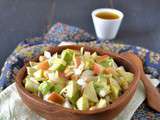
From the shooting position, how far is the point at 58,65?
60 cm

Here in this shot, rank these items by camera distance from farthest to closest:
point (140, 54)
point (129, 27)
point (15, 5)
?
point (15, 5) → point (129, 27) → point (140, 54)

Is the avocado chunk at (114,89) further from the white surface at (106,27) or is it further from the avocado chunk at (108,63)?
the white surface at (106,27)

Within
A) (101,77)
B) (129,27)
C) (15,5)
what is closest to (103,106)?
(101,77)

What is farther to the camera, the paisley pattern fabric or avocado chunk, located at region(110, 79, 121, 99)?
the paisley pattern fabric

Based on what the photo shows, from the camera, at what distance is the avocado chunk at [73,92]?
1.79ft

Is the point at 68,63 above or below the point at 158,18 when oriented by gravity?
above

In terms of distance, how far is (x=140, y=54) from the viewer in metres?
0.76

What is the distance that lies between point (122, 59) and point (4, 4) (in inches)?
22.7

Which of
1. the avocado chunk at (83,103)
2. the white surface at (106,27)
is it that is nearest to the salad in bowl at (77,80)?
the avocado chunk at (83,103)

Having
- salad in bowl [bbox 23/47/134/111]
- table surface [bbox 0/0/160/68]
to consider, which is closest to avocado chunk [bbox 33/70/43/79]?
salad in bowl [bbox 23/47/134/111]

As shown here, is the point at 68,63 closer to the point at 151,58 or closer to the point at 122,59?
the point at 122,59

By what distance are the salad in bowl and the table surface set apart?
0.91 feet

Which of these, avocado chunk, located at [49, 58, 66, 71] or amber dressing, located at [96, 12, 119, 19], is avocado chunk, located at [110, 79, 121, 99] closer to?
avocado chunk, located at [49, 58, 66, 71]

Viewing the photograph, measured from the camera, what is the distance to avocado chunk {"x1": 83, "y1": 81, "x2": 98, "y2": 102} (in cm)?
54
